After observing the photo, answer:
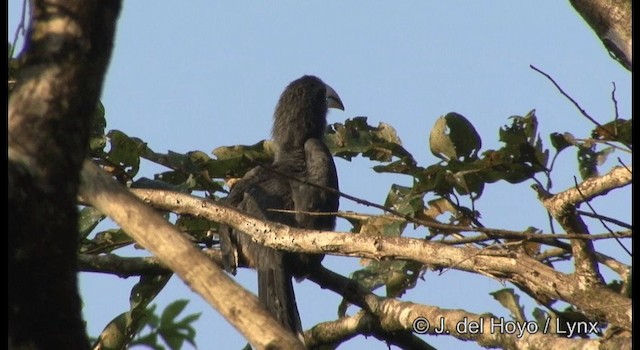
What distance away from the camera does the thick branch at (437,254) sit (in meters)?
3.49

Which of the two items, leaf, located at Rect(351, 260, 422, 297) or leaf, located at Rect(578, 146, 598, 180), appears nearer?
leaf, located at Rect(578, 146, 598, 180)

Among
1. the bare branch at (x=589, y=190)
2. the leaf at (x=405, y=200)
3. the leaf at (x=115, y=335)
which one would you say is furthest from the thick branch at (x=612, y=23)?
the leaf at (x=115, y=335)

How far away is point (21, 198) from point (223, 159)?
3.11 meters

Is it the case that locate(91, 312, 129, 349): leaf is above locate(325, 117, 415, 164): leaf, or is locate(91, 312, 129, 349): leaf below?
below

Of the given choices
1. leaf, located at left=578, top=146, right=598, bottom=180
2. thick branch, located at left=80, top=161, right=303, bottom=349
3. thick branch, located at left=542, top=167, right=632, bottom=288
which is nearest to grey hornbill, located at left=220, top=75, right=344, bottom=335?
leaf, located at left=578, top=146, right=598, bottom=180

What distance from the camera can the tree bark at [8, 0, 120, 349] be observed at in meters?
2.59

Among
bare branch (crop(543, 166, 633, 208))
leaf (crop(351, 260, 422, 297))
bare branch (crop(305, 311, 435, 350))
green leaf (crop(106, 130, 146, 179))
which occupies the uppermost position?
green leaf (crop(106, 130, 146, 179))

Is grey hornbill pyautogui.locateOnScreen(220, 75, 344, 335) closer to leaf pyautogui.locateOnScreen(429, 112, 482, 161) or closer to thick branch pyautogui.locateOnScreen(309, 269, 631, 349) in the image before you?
thick branch pyautogui.locateOnScreen(309, 269, 631, 349)

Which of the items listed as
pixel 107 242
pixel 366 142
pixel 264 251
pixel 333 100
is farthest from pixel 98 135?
pixel 333 100

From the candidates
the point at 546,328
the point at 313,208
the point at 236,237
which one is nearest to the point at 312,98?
the point at 313,208

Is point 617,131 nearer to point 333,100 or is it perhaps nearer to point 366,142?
point 366,142

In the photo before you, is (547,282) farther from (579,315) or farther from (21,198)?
(21,198)

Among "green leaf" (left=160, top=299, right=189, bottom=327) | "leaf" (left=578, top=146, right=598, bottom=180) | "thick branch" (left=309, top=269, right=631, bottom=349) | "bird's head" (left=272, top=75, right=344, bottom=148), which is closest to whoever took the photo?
"thick branch" (left=309, top=269, right=631, bottom=349)

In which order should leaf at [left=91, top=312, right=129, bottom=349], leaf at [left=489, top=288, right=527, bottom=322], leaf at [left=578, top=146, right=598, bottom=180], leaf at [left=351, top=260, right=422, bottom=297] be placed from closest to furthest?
leaf at [left=578, top=146, right=598, bottom=180]
leaf at [left=489, top=288, right=527, bottom=322]
leaf at [left=351, top=260, right=422, bottom=297]
leaf at [left=91, top=312, right=129, bottom=349]
